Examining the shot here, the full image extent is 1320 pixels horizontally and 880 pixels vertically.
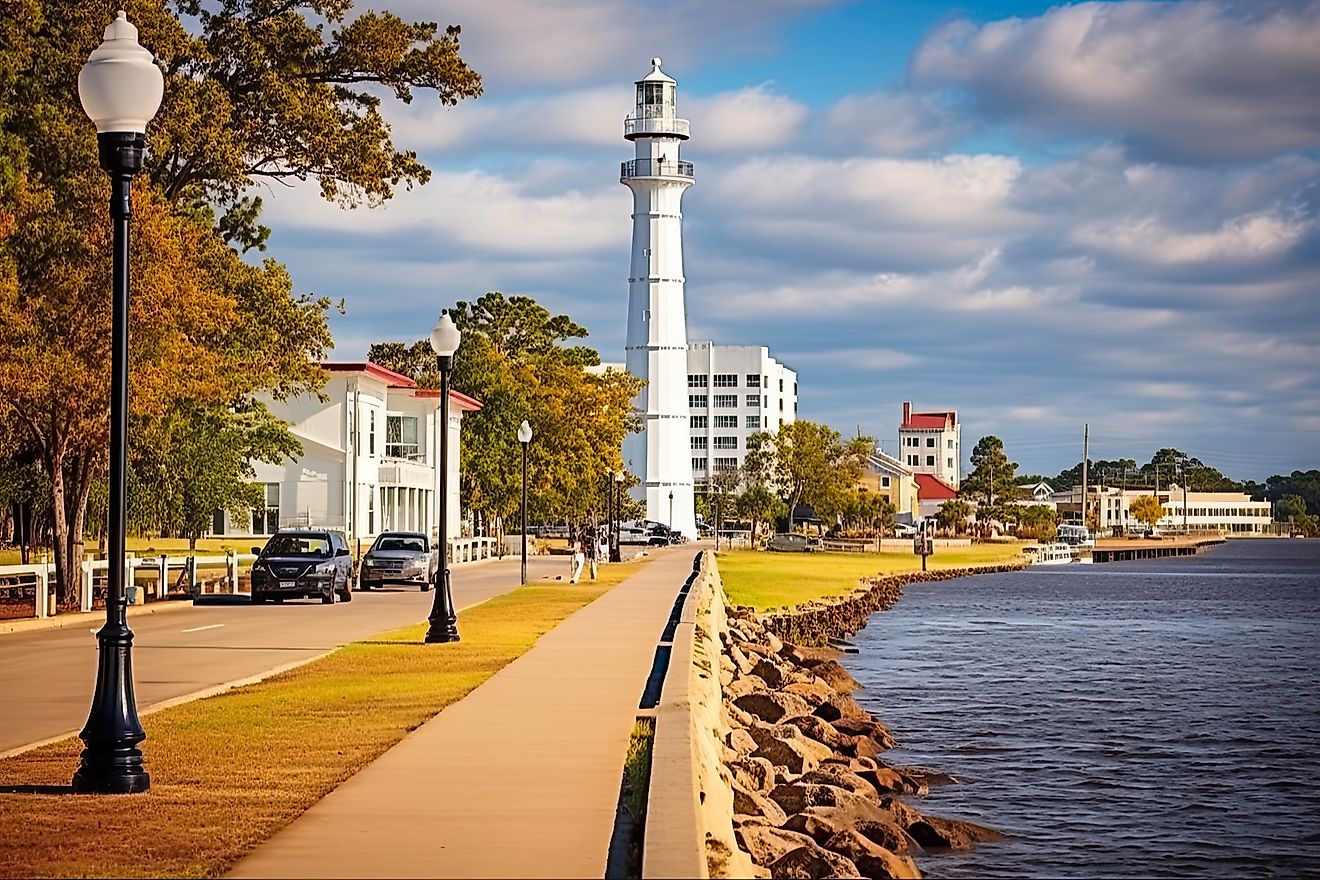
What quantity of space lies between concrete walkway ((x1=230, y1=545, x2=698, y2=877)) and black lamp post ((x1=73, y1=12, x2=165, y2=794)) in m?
1.53

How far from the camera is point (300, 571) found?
3959 centimetres

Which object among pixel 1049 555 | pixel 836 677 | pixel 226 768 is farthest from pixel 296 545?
pixel 1049 555

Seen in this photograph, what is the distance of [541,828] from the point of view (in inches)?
432

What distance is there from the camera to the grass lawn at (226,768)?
406 inches

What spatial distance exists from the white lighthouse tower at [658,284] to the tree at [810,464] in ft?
22.5

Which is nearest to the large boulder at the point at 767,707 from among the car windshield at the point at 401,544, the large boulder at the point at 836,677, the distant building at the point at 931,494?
the large boulder at the point at 836,677

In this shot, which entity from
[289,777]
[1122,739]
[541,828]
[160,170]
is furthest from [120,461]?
[160,170]

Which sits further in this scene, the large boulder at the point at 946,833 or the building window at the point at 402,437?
the building window at the point at 402,437

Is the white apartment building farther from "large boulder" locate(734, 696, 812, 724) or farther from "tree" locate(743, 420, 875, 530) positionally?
"tree" locate(743, 420, 875, 530)

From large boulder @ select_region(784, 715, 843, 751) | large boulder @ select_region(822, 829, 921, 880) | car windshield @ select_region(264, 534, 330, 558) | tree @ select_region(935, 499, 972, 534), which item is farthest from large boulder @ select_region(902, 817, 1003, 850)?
tree @ select_region(935, 499, 972, 534)

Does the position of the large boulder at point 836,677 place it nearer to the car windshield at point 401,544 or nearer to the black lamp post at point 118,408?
the car windshield at point 401,544

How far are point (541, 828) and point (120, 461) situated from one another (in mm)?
3964

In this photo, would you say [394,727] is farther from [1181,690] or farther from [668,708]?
[1181,690]

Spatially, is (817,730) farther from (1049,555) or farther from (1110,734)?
(1049,555)
